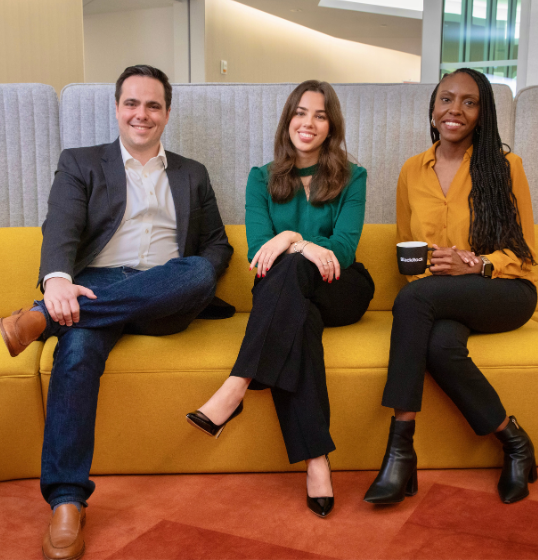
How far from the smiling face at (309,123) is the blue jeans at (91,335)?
528 mm

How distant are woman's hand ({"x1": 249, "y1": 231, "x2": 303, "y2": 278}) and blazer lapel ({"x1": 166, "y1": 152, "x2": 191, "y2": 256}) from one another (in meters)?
0.36

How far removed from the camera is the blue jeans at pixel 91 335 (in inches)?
54.4

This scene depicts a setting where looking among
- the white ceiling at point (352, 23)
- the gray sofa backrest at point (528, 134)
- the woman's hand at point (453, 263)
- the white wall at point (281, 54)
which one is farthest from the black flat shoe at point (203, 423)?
the white ceiling at point (352, 23)

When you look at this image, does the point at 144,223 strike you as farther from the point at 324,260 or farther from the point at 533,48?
the point at 533,48

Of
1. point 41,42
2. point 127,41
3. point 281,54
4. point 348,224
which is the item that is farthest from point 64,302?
point 281,54

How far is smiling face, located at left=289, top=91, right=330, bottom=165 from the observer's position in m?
1.91

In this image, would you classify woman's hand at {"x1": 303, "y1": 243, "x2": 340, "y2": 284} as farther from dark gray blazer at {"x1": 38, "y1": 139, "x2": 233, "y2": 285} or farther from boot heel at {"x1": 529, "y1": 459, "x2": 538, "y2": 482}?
boot heel at {"x1": 529, "y1": 459, "x2": 538, "y2": 482}

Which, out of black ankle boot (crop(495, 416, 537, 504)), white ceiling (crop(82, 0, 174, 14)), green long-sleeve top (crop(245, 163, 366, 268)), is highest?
white ceiling (crop(82, 0, 174, 14))

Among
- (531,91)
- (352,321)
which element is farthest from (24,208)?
(531,91)

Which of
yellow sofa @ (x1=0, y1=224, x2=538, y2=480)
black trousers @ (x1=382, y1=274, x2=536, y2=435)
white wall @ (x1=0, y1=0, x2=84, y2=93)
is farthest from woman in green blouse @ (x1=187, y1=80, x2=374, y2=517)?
white wall @ (x1=0, y1=0, x2=84, y2=93)

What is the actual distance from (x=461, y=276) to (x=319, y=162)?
620 mm

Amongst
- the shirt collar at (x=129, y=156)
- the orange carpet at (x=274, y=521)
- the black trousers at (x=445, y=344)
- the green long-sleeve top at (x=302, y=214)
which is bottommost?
the orange carpet at (x=274, y=521)

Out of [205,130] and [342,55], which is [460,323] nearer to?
[205,130]

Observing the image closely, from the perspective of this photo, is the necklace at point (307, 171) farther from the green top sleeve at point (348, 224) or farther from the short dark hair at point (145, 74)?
the short dark hair at point (145, 74)
